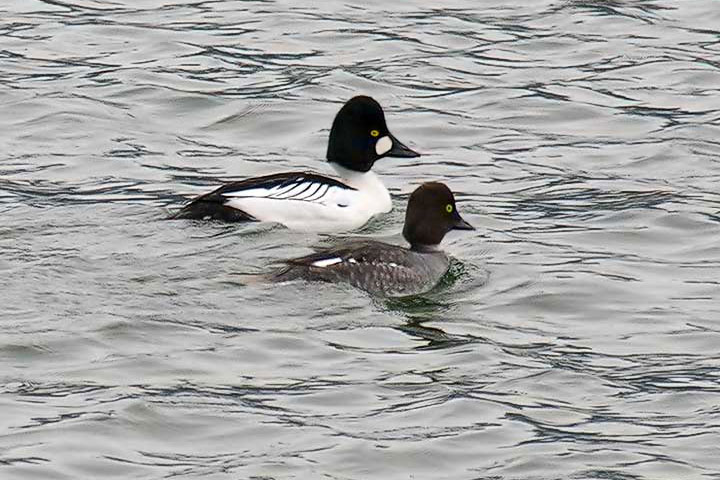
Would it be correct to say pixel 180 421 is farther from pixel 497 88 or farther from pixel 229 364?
pixel 497 88

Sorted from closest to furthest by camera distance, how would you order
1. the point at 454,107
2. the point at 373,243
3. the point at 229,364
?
1. the point at 229,364
2. the point at 373,243
3. the point at 454,107

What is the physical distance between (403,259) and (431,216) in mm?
489

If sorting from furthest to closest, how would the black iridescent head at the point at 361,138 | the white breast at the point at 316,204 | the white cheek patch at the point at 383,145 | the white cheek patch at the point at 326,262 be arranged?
the white cheek patch at the point at 383,145 → the black iridescent head at the point at 361,138 → the white breast at the point at 316,204 → the white cheek patch at the point at 326,262

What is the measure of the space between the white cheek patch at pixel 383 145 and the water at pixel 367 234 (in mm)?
498

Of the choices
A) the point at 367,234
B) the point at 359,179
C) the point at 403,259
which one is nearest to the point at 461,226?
the point at 403,259

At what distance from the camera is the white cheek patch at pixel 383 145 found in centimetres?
1582

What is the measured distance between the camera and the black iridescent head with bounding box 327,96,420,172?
51.4 feet

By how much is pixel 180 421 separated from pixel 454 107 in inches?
337

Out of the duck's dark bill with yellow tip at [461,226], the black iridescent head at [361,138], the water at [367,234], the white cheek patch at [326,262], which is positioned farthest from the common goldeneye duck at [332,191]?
the white cheek patch at [326,262]

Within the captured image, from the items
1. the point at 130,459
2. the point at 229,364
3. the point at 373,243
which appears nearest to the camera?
the point at 130,459

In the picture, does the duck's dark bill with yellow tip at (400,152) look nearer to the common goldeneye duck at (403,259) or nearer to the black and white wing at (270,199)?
the black and white wing at (270,199)

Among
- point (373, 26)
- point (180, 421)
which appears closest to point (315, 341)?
point (180, 421)

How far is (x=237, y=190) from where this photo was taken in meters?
14.8

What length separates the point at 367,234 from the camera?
1535cm
